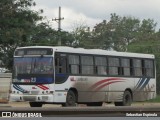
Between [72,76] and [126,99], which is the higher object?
[72,76]

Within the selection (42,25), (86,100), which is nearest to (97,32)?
(42,25)

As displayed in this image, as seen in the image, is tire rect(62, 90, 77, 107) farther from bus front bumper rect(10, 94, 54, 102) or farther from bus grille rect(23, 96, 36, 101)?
bus grille rect(23, 96, 36, 101)

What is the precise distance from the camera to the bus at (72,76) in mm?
22328

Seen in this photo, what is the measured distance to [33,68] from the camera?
22281 millimetres

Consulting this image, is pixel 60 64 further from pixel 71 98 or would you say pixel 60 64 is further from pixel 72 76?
pixel 71 98

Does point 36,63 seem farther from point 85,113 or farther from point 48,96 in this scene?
point 85,113

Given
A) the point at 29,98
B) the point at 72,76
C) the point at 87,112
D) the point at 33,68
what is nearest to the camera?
the point at 87,112

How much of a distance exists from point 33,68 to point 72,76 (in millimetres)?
1932

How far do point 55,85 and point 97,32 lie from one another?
71.6 m

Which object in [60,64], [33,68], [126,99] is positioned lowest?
[126,99]

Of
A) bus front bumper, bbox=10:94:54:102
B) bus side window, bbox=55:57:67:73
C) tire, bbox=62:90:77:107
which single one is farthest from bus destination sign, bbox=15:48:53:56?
tire, bbox=62:90:77:107

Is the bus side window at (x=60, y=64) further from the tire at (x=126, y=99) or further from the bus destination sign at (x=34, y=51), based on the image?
the tire at (x=126, y=99)

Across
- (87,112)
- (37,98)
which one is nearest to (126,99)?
(37,98)

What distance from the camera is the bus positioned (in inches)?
879
